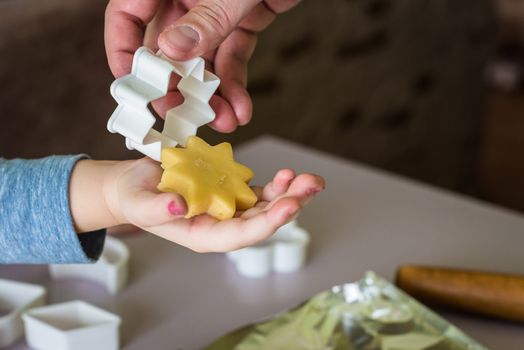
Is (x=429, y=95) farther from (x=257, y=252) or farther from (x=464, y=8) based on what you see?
(x=257, y=252)

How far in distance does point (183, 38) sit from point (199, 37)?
3 cm

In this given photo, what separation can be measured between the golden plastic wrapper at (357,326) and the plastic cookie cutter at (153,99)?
0.20 metres

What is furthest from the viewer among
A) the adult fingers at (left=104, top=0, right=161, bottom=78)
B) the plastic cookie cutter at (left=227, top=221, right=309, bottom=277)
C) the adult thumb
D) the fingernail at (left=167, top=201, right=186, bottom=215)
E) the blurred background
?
the blurred background

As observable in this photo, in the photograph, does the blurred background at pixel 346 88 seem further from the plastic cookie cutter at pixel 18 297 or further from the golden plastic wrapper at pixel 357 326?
the golden plastic wrapper at pixel 357 326

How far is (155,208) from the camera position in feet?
1.67

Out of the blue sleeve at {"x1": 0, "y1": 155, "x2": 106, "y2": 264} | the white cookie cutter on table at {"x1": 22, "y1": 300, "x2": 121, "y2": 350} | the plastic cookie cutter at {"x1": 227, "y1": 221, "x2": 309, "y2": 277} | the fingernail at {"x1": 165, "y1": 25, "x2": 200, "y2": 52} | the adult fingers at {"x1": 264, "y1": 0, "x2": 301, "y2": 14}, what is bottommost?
the white cookie cutter on table at {"x1": 22, "y1": 300, "x2": 121, "y2": 350}

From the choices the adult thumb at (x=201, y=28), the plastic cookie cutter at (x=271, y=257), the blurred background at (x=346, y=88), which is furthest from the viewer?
the blurred background at (x=346, y=88)

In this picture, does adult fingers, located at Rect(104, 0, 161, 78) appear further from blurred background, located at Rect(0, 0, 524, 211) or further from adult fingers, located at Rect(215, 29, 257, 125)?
blurred background, located at Rect(0, 0, 524, 211)

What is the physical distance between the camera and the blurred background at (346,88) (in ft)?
4.26

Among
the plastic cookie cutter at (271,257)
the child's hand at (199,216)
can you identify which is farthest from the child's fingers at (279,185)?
the plastic cookie cutter at (271,257)

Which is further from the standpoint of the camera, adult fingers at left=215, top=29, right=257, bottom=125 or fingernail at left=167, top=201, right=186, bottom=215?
adult fingers at left=215, top=29, right=257, bottom=125

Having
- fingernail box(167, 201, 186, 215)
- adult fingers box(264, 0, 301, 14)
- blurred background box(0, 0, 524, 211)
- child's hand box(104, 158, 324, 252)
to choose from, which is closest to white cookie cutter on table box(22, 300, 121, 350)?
child's hand box(104, 158, 324, 252)

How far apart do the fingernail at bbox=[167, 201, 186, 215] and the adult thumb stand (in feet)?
0.49

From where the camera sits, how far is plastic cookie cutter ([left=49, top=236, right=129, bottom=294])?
Answer: 0.78m
